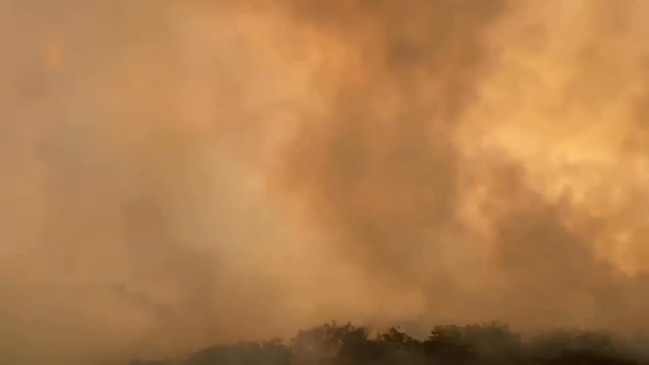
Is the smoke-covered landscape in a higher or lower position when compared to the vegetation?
higher

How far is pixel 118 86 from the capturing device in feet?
8.82

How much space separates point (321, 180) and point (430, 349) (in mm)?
619

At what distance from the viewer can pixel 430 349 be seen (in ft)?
8.39

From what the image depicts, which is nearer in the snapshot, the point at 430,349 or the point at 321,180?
the point at 430,349

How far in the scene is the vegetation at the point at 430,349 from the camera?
2.51m

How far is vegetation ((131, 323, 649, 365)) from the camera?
2514 mm

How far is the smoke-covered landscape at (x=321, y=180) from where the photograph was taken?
257cm

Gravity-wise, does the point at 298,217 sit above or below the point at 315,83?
below

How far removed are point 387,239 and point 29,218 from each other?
1.13m

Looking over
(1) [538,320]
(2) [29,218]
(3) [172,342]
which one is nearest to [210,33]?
(2) [29,218]

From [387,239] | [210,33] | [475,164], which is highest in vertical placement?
[210,33]

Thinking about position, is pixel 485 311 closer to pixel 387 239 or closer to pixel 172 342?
pixel 387 239

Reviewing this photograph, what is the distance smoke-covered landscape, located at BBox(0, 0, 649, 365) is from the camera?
2.57 metres

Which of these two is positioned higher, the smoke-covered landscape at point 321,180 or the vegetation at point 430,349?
the smoke-covered landscape at point 321,180
